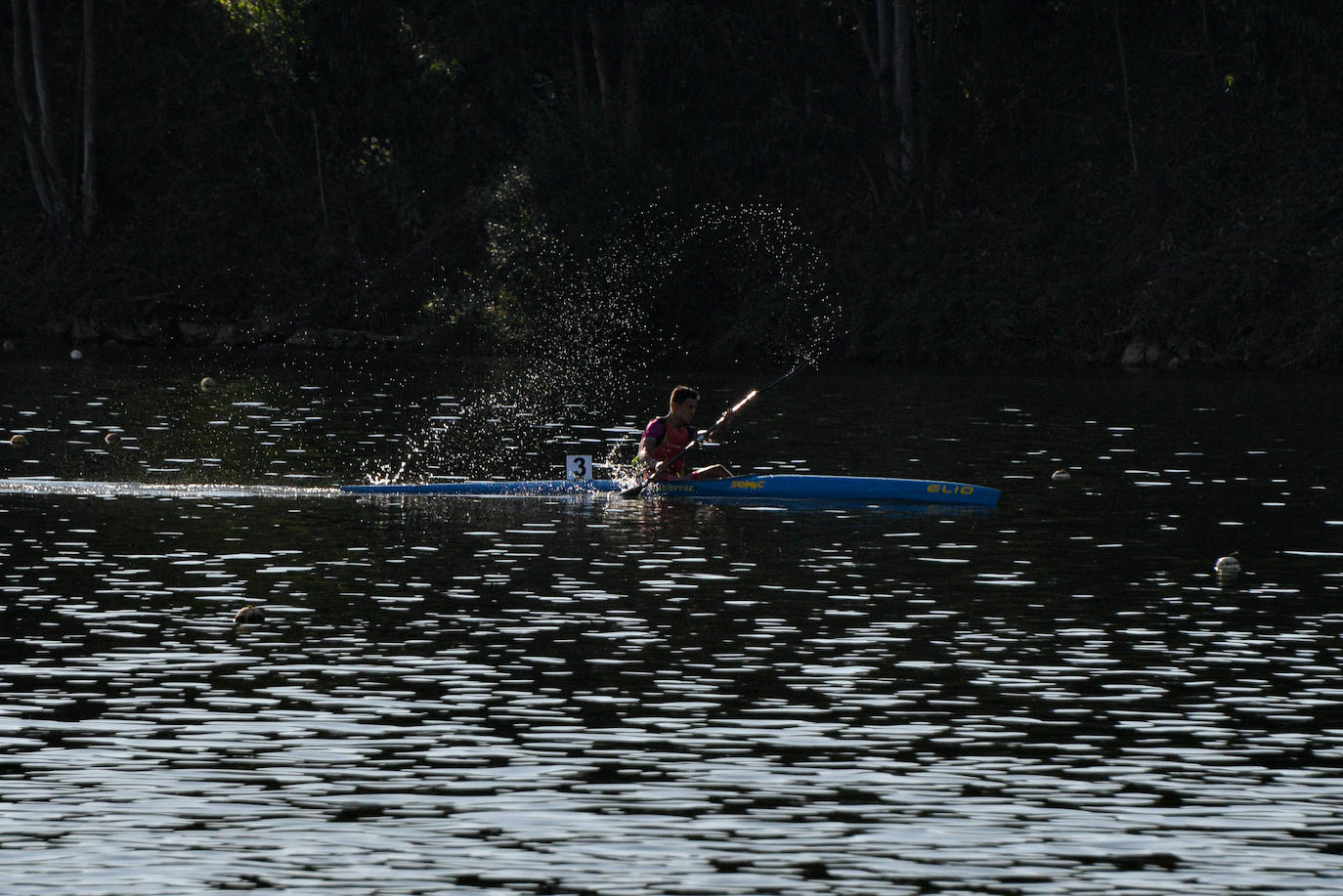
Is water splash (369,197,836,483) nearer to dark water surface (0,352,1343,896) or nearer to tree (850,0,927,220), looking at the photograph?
tree (850,0,927,220)

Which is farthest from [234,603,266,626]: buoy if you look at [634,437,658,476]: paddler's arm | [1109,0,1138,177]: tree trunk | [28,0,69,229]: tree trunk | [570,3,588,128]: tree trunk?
[28,0,69,229]: tree trunk

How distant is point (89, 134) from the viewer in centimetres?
6556

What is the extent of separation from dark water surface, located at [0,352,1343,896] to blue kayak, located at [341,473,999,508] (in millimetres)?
381

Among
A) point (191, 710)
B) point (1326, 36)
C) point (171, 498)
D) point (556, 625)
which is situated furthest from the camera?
point (1326, 36)

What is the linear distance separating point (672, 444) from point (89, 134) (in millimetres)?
44394

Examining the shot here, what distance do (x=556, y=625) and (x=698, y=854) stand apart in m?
6.44

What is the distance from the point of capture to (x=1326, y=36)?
50.7 m

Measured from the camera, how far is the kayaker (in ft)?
85.0

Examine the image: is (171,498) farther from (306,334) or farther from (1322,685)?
(306,334)

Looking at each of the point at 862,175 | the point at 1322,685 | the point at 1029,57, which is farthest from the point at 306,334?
the point at 1322,685

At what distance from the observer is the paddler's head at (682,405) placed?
83.6ft

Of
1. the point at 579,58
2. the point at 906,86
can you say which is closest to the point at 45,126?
the point at 579,58

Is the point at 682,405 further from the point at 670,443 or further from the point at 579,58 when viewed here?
the point at 579,58

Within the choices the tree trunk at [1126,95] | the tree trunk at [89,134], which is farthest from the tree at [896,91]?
the tree trunk at [89,134]
